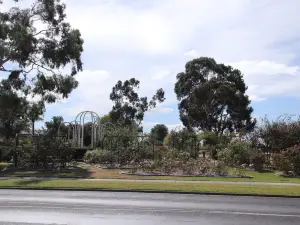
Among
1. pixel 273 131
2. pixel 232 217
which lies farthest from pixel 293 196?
pixel 273 131

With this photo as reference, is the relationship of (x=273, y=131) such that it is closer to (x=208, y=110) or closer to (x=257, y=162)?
(x=257, y=162)

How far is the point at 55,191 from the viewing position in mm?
16625

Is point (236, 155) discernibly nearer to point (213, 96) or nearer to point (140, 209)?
point (140, 209)

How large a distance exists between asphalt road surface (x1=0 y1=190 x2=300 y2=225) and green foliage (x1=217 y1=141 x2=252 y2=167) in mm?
13009

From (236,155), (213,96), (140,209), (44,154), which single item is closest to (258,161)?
(236,155)

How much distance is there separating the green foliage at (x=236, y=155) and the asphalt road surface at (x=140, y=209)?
1301 centimetres

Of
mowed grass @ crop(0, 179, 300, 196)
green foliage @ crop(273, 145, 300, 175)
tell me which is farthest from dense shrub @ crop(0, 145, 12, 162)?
green foliage @ crop(273, 145, 300, 175)

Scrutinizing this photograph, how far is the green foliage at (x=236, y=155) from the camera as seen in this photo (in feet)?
92.0

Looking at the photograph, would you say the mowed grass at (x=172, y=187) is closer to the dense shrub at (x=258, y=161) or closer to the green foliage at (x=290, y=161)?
the green foliage at (x=290, y=161)

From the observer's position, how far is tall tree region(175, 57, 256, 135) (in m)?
69.1

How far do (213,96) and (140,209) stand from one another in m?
57.7

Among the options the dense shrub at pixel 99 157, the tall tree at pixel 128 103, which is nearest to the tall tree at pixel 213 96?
the tall tree at pixel 128 103

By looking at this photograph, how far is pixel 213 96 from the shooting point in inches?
2702

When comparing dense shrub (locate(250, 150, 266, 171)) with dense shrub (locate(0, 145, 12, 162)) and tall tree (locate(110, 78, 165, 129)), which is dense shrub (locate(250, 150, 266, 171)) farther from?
tall tree (locate(110, 78, 165, 129))
